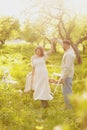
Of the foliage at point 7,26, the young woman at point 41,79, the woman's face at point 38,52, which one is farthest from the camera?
the foliage at point 7,26

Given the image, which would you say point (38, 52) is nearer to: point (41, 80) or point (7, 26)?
point (41, 80)

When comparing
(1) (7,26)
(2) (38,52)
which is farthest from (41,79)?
(1) (7,26)

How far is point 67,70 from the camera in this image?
→ 27.8 ft

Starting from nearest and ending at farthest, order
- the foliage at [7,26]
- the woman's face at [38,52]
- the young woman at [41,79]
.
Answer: the woman's face at [38,52]
the young woman at [41,79]
the foliage at [7,26]

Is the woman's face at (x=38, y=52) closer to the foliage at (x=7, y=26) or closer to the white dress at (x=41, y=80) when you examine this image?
the white dress at (x=41, y=80)

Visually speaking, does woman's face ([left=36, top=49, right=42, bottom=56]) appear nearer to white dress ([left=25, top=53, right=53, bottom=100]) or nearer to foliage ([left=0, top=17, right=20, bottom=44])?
white dress ([left=25, top=53, right=53, bottom=100])

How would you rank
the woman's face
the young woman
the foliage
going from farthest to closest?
the foliage
the young woman
the woman's face

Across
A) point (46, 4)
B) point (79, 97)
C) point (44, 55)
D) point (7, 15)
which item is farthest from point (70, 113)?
point (7, 15)

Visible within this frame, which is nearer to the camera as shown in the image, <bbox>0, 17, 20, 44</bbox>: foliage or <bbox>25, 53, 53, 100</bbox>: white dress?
<bbox>25, 53, 53, 100</bbox>: white dress

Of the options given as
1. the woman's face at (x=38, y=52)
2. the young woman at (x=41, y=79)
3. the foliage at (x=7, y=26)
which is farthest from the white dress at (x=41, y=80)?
the foliage at (x=7, y=26)

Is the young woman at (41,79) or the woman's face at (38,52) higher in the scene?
the woman's face at (38,52)

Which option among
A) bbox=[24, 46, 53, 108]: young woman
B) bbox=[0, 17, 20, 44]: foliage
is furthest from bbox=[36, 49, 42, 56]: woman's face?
bbox=[0, 17, 20, 44]: foliage

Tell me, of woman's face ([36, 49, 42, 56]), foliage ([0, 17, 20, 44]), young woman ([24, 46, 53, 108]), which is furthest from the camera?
foliage ([0, 17, 20, 44])

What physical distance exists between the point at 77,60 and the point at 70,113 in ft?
69.6
